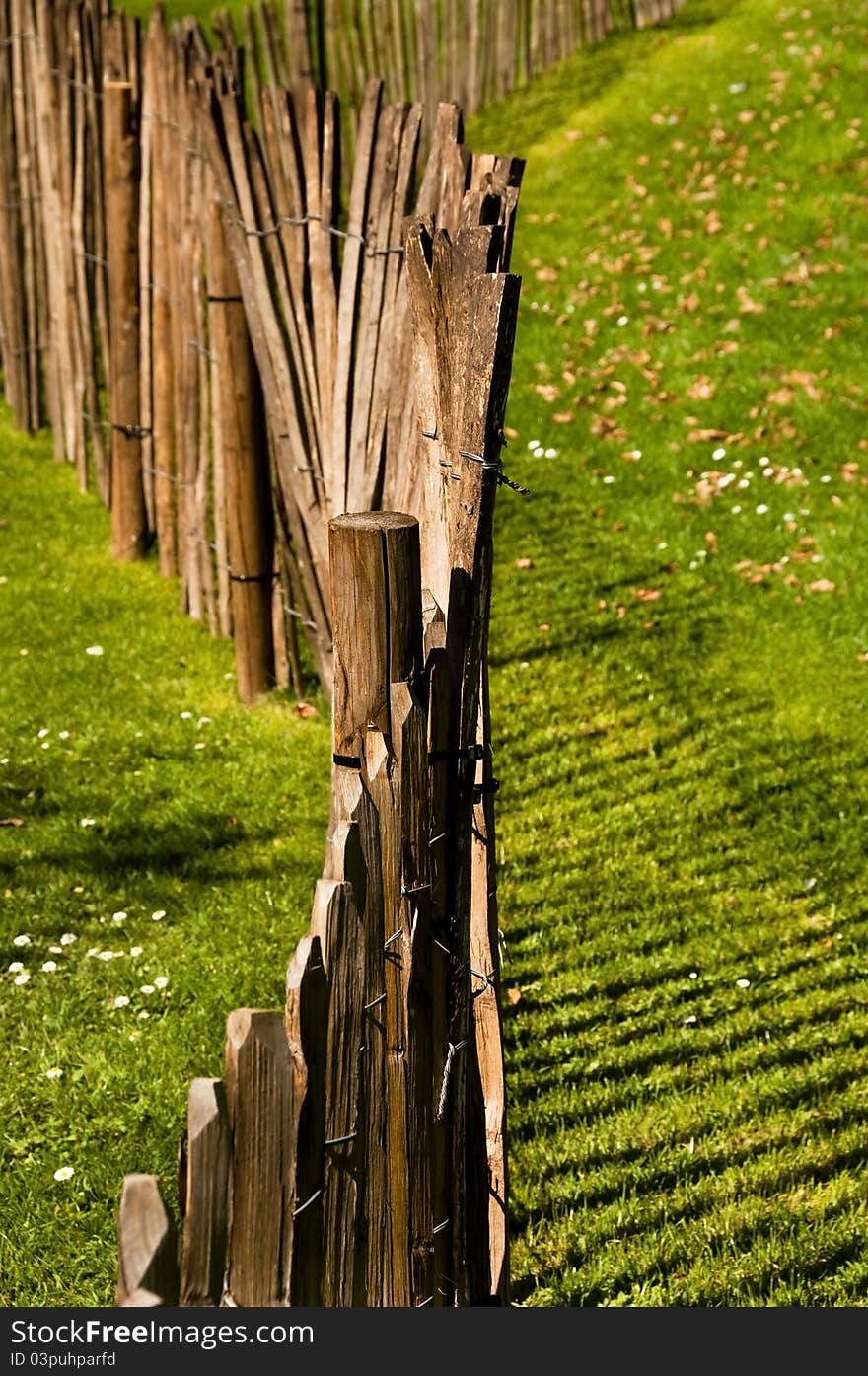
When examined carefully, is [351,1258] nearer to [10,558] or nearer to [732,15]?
[10,558]

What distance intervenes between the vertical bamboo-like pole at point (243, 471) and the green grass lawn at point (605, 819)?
27 centimetres

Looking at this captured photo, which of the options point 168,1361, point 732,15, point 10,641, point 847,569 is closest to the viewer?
point 168,1361

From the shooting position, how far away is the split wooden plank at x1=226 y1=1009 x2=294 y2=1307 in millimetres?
1744

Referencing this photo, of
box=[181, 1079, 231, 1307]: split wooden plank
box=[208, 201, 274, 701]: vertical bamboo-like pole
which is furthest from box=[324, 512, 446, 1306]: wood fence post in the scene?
box=[208, 201, 274, 701]: vertical bamboo-like pole

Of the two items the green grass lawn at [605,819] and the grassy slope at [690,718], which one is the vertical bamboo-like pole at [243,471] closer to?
the green grass lawn at [605,819]

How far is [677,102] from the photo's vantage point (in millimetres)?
12141

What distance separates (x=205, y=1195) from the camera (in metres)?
1.70

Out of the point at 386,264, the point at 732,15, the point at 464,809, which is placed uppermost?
the point at 732,15

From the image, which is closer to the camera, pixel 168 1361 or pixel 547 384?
pixel 168 1361

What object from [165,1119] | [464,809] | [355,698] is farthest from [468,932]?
[165,1119]

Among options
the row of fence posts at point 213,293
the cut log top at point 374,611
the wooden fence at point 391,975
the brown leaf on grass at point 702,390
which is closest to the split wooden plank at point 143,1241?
the wooden fence at point 391,975

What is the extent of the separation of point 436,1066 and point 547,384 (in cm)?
666

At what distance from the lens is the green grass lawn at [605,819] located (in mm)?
3344

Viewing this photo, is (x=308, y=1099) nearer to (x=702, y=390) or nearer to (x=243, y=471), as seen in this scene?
(x=243, y=471)
